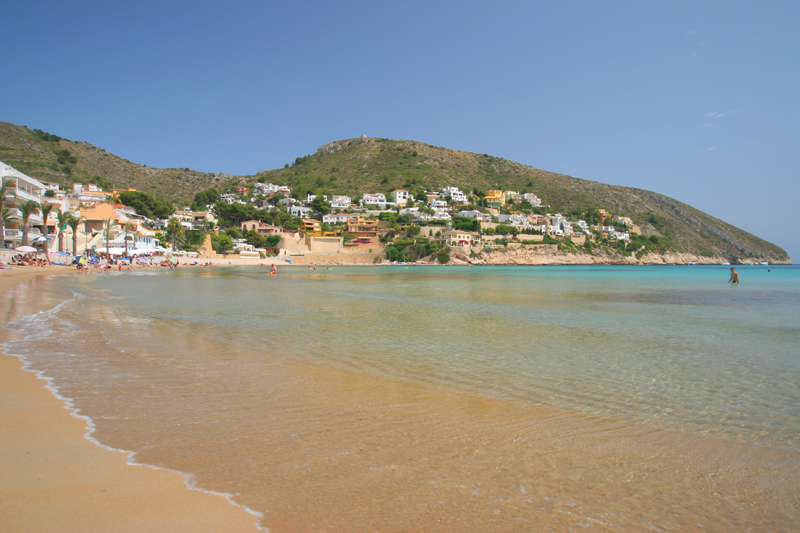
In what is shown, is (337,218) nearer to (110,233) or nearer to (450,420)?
(110,233)

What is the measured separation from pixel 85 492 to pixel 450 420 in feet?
9.99

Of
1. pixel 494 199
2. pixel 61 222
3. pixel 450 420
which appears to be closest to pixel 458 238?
pixel 494 199

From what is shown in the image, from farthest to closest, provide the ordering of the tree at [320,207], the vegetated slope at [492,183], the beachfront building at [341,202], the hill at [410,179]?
the vegetated slope at [492,183] < the hill at [410,179] < the beachfront building at [341,202] < the tree at [320,207]

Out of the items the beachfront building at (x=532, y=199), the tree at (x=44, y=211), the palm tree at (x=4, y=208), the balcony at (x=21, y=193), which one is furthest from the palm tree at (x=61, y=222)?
the beachfront building at (x=532, y=199)

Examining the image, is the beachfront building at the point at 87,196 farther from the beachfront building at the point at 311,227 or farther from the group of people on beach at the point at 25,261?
the beachfront building at the point at 311,227

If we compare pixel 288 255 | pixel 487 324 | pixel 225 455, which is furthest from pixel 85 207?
pixel 225 455

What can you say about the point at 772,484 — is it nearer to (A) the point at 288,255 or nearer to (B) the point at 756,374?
(B) the point at 756,374

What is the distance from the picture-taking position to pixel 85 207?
57.8 meters

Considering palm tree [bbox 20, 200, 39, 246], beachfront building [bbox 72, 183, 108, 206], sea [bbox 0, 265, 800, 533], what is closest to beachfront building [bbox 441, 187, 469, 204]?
beachfront building [bbox 72, 183, 108, 206]

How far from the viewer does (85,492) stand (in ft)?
9.36

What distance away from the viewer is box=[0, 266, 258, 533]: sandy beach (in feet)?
8.26

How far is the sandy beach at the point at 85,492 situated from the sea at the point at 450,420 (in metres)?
0.14

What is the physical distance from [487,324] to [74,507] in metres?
10.4

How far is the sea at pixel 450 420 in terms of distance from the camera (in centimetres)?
288
